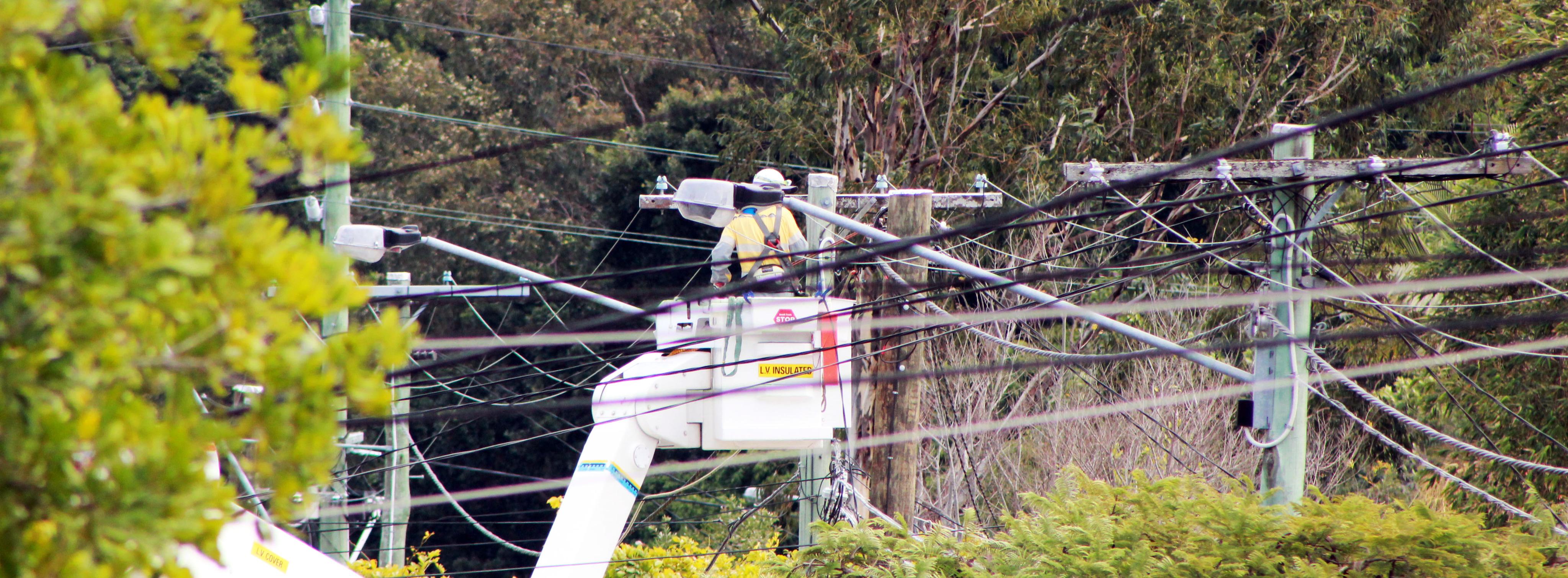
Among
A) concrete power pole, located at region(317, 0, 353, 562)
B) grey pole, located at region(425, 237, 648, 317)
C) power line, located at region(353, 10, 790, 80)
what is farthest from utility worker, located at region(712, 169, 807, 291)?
power line, located at region(353, 10, 790, 80)

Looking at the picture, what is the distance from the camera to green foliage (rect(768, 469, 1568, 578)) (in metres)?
6.81

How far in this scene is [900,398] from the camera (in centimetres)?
1002

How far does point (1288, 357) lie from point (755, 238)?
11.3 ft

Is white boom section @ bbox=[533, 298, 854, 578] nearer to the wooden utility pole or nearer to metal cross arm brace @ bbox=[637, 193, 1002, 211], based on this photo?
the wooden utility pole

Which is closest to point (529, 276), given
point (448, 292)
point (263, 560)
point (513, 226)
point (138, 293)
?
point (448, 292)

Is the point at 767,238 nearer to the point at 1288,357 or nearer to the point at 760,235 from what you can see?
the point at 760,235

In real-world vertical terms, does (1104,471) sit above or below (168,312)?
below

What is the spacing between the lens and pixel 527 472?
29750 mm

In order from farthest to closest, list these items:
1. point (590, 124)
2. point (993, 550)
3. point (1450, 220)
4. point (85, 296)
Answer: point (590, 124), point (1450, 220), point (993, 550), point (85, 296)

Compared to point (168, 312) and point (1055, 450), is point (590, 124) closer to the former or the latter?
point (1055, 450)

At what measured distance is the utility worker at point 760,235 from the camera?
25.4 ft

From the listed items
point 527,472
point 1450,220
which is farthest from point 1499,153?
point 527,472

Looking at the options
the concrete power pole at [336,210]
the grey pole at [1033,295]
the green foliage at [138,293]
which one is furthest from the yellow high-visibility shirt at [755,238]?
the concrete power pole at [336,210]

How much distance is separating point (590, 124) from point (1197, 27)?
12923mm
